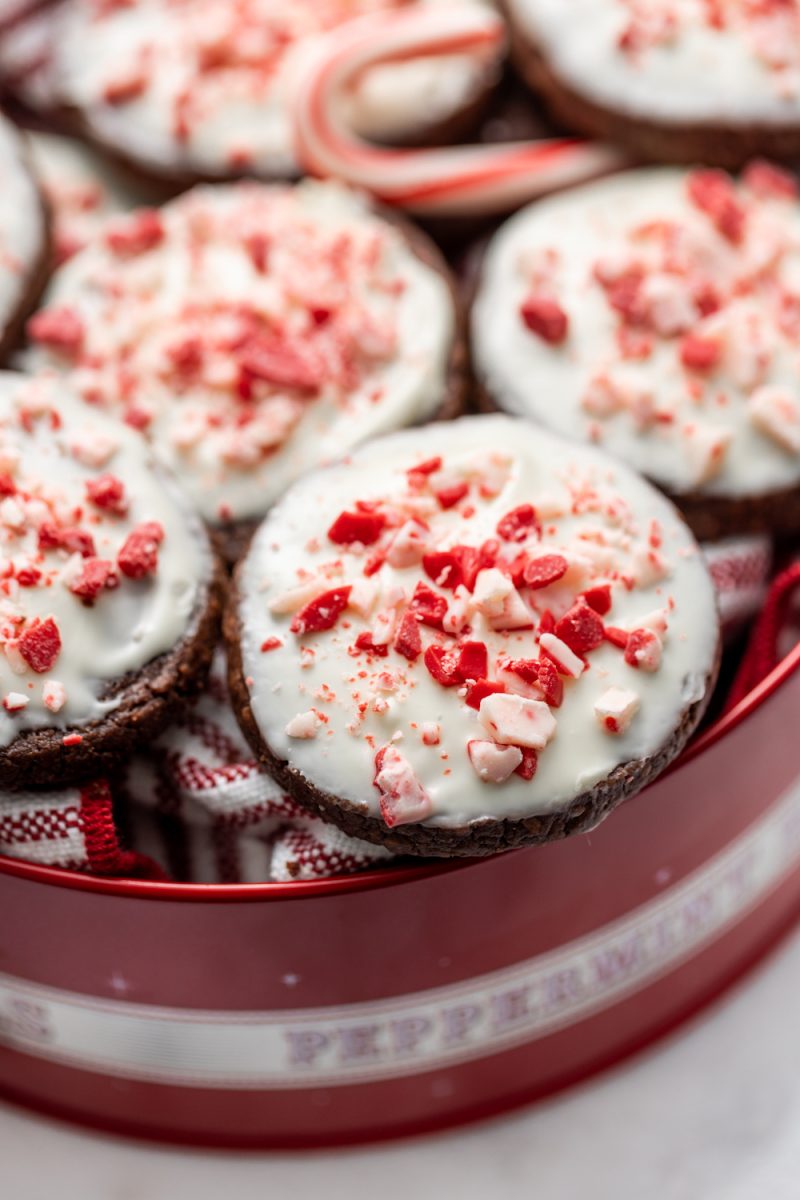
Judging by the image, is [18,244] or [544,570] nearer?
[544,570]

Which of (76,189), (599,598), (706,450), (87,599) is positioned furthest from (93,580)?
(76,189)

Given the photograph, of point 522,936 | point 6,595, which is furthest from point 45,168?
point 522,936

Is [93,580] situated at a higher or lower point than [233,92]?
lower

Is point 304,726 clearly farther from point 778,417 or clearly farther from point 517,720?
point 778,417

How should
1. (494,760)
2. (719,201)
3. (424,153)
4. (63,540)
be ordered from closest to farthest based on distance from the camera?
(494,760)
(63,540)
(719,201)
(424,153)

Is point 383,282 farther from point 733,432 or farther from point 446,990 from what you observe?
point 446,990
